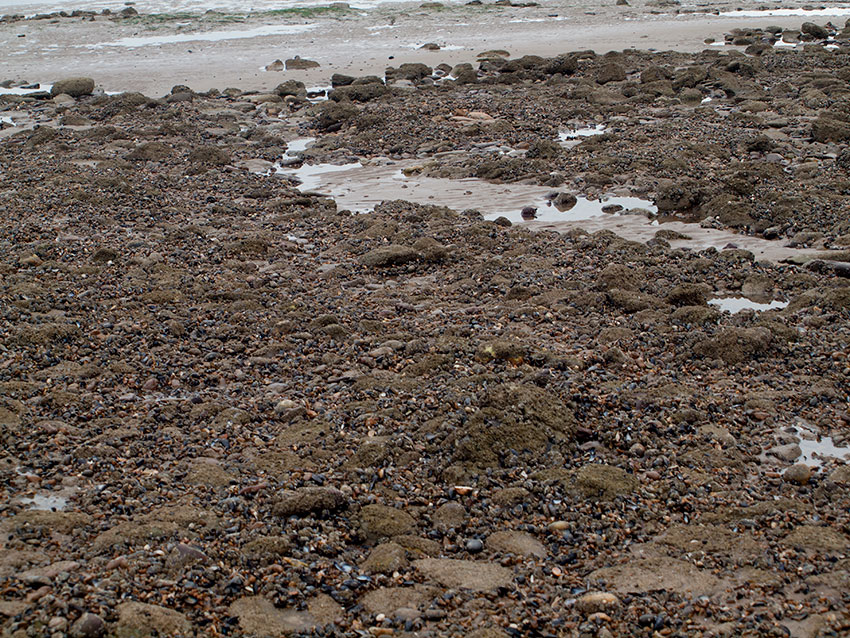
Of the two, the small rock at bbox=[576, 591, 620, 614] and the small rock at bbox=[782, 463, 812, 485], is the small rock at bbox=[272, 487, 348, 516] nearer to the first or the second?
the small rock at bbox=[576, 591, 620, 614]

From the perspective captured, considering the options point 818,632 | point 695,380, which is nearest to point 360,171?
point 695,380

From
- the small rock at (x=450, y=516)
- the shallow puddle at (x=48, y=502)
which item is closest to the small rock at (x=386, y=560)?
the small rock at (x=450, y=516)

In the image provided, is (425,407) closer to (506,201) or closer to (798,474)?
(798,474)

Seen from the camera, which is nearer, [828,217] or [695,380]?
[695,380]

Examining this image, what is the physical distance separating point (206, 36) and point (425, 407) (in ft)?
105

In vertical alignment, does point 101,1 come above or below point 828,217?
above

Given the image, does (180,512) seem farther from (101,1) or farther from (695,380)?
(101,1)

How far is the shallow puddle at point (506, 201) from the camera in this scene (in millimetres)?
12102

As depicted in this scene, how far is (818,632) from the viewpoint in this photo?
493 cm

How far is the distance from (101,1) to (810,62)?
1527 inches

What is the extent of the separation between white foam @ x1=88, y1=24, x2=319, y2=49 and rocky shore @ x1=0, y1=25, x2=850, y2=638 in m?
20.0

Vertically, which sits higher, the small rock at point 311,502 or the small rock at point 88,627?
the small rock at point 88,627

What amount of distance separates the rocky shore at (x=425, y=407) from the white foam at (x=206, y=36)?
20.0 m

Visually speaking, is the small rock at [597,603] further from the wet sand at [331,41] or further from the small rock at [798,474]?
the wet sand at [331,41]
